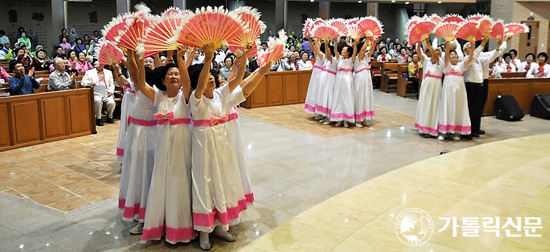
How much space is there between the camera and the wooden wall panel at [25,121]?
7.89 m

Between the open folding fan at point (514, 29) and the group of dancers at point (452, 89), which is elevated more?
the open folding fan at point (514, 29)

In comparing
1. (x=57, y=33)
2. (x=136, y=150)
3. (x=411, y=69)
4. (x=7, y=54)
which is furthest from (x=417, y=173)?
(x=57, y=33)

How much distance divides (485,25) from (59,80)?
7.15 m

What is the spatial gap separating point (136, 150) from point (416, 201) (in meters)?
2.64

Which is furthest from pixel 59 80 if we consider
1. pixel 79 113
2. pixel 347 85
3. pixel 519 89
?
pixel 519 89

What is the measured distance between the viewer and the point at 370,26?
30.5 feet

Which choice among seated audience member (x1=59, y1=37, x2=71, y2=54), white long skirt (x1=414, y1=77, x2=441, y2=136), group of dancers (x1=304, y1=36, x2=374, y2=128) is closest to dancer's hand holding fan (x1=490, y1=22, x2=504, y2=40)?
white long skirt (x1=414, y1=77, x2=441, y2=136)

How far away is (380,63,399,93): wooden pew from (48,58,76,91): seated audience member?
872 cm

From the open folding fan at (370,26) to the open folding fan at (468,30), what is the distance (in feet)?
5.06

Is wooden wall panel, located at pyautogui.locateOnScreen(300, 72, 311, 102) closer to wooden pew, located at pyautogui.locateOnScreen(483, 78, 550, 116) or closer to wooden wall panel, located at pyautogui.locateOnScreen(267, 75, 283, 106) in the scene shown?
wooden wall panel, located at pyautogui.locateOnScreen(267, 75, 283, 106)

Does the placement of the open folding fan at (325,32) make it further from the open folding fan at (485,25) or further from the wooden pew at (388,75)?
the wooden pew at (388,75)

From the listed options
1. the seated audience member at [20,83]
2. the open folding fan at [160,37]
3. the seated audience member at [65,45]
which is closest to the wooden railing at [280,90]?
the seated audience member at [20,83]

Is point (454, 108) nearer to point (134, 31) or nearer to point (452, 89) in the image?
point (452, 89)

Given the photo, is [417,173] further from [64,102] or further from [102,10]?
[102,10]
